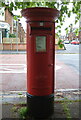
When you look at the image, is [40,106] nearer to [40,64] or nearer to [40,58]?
[40,64]

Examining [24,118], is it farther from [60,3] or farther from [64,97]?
[60,3]

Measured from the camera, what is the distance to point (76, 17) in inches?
156

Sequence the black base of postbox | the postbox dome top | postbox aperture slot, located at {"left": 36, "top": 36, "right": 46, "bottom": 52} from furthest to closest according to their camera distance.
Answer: the black base of postbox, postbox aperture slot, located at {"left": 36, "top": 36, "right": 46, "bottom": 52}, the postbox dome top

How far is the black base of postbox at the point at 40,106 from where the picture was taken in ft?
10.3

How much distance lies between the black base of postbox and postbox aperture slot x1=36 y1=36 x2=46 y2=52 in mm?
904

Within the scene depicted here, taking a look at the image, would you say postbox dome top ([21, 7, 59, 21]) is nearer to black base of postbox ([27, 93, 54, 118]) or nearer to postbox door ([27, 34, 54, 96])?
postbox door ([27, 34, 54, 96])

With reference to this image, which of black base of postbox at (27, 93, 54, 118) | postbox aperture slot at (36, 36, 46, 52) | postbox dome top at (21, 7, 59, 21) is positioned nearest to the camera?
postbox dome top at (21, 7, 59, 21)

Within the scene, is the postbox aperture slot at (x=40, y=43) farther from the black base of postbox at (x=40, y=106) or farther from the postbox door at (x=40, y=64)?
the black base of postbox at (x=40, y=106)

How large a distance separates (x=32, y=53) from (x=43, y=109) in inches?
42.4

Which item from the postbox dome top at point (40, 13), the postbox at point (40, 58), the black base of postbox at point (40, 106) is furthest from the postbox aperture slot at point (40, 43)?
the black base of postbox at point (40, 106)

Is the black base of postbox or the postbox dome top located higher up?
the postbox dome top

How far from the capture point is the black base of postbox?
3135mm

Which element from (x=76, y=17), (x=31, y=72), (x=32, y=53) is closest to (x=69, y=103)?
(x=31, y=72)

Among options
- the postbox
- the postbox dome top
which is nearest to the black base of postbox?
the postbox
